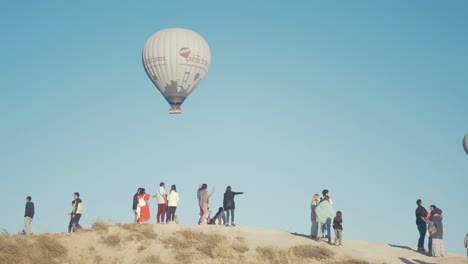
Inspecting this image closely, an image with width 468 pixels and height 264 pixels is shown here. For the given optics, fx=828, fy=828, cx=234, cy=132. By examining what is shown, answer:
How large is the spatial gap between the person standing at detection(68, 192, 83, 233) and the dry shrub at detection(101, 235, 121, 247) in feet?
5.88

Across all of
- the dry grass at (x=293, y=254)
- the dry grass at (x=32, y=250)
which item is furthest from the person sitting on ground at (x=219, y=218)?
the dry grass at (x=32, y=250)

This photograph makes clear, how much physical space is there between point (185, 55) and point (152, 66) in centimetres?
258

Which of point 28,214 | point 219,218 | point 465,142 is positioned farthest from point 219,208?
point 465,142

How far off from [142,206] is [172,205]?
4.77 feet

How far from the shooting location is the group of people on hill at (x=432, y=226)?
3803cm

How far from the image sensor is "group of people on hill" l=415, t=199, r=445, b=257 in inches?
1497

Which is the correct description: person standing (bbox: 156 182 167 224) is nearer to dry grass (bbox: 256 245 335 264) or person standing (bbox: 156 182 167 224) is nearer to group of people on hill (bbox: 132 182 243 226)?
group of people on hill (bbox: 132 182 243 226)

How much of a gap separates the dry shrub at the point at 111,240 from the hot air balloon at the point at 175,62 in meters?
24.2

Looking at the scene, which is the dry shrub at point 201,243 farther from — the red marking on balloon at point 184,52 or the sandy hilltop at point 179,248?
the red marking on balloon at point 184,52

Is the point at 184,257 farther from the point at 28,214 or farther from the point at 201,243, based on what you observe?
the point at 28,214

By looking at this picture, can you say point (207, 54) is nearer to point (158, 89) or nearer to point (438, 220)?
point (158, 89)

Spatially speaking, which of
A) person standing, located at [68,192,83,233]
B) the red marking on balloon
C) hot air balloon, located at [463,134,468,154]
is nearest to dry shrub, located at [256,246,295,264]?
person standing, located at [68,192,83,233]

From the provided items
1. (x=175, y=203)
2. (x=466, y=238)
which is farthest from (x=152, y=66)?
(x=466, y=238)

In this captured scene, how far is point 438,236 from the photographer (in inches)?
1503
